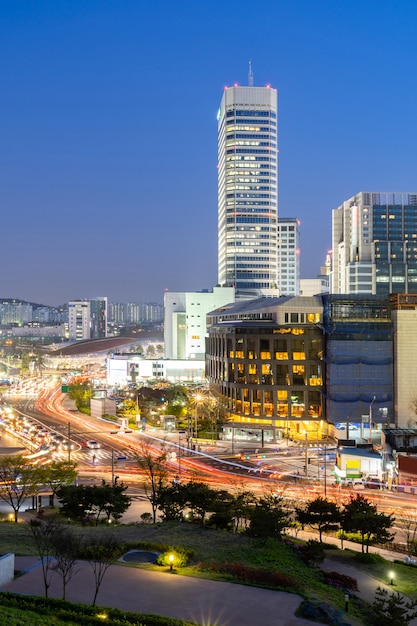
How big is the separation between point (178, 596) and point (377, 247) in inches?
5942

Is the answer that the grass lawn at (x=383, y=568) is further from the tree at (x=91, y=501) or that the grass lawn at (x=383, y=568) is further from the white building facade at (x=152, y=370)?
the white building facade at (x=152, y=370)

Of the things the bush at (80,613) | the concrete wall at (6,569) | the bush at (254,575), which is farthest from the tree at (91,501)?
the bush at (80,613)

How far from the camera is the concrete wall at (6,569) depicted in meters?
20.5

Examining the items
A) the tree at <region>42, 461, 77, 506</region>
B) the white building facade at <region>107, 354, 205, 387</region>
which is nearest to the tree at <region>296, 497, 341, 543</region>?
the tree at <region>42, 461, 77, 506</region>

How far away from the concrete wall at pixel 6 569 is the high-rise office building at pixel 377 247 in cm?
14509

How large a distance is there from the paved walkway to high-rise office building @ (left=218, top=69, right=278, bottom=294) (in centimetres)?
13572

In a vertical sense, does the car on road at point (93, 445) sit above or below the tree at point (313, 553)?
below

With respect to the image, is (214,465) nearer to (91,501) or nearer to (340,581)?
(91,501)

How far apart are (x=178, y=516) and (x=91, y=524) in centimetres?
481

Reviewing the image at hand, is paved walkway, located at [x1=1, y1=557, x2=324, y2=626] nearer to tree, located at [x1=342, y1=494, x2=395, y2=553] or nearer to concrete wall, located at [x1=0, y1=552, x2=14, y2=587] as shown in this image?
concrete wall, located at [x1=0, y1=552, x2=14, y2=587]

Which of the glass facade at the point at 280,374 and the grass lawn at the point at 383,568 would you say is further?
the glass facade at the point at 280,374

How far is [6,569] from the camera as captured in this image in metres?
20.8

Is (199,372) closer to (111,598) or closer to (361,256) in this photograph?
(361,256)

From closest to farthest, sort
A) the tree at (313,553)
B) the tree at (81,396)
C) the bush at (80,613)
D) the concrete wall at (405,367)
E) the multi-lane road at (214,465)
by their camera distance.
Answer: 1. the bush at (80,613)
2. the tree at (313,553)
3. the multi-lane road at (214,465)
4. the concrete wall at (405,367)
5. the tree at (81,396)
